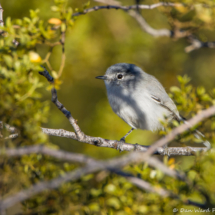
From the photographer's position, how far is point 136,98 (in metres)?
3.34

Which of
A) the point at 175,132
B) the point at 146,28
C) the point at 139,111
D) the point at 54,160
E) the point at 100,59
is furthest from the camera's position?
the point at 100,59

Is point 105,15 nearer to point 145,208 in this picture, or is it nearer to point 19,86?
point 19,86

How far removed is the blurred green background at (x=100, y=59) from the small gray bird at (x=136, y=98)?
0.44m

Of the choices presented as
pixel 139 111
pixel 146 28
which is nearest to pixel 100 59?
pixel 139 111

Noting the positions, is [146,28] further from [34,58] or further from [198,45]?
[34,58]

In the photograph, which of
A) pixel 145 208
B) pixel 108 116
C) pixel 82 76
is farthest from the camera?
pixel 82 76

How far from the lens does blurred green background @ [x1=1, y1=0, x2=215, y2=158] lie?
12.3 feet

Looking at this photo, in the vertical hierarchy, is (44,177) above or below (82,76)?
above

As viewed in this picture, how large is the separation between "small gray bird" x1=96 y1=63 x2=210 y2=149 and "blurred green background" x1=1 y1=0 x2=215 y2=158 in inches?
17.5

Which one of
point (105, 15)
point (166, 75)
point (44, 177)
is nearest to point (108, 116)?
point (166, 75)

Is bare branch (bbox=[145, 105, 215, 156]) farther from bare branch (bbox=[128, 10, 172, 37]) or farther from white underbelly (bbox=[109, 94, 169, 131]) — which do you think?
white underbelly (bbox=[109, 94, 169, 131])

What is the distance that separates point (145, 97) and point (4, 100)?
2315 millimetres

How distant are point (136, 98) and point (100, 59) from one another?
3.83 ft

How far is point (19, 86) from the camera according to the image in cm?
147
